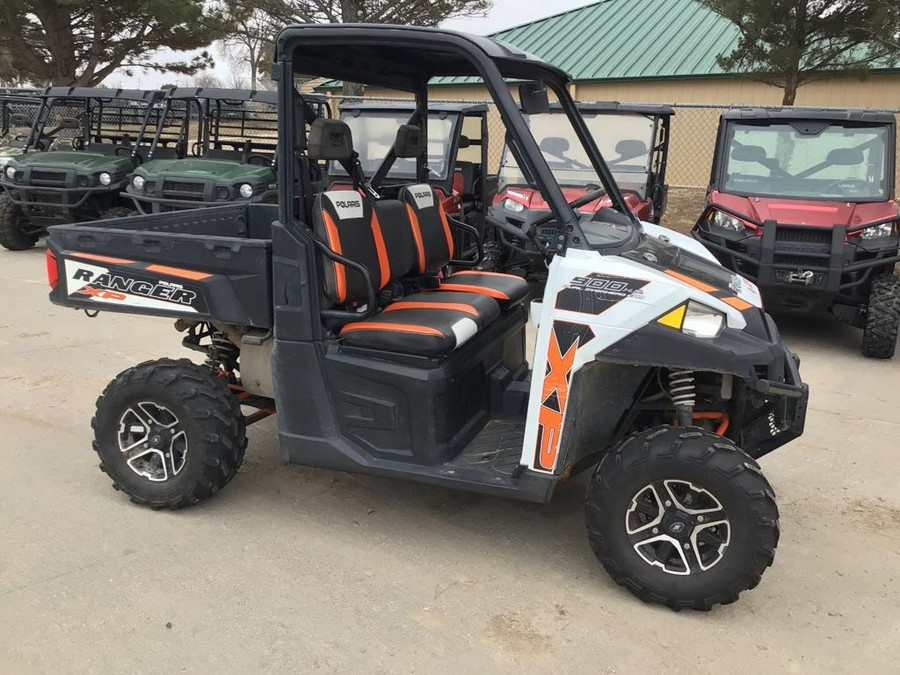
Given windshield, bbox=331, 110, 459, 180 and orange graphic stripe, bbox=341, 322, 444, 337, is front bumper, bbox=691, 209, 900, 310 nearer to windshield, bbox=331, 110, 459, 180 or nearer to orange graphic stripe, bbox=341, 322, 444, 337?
windshield, bbox=331, 110, 459, 180

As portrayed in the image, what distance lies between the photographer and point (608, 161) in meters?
8.22

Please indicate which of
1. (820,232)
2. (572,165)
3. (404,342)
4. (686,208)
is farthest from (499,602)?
(686,208)

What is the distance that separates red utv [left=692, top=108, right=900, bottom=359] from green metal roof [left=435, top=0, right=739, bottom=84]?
883 centimetres

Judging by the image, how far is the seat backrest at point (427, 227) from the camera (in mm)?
4027

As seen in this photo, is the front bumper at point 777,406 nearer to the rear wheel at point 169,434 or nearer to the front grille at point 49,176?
the rear wheel at point 169,434

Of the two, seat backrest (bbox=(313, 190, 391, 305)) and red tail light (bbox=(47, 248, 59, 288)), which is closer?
seat backrest (bbox=(313, 190, 391, 305))

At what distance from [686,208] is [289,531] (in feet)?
37.1

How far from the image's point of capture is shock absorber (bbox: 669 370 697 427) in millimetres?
2951

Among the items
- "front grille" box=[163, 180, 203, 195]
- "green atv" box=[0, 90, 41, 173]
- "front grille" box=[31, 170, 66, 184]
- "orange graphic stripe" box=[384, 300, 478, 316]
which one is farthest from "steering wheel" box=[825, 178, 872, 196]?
"green atv" box=[0, 90, 41, 173]

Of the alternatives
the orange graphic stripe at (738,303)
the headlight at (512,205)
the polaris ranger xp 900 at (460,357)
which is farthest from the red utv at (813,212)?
the orange graphic stripe at (738,303)

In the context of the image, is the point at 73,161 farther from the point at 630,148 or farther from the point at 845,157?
the point at 845,157

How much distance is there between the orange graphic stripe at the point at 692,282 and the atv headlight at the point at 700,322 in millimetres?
84

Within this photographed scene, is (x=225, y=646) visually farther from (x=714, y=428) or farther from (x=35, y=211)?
(x=35, y=211)

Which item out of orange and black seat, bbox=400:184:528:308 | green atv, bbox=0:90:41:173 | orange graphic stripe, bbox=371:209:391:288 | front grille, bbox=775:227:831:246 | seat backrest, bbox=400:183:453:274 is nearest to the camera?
orange graphic stripe, bbox=371:209:391:288
